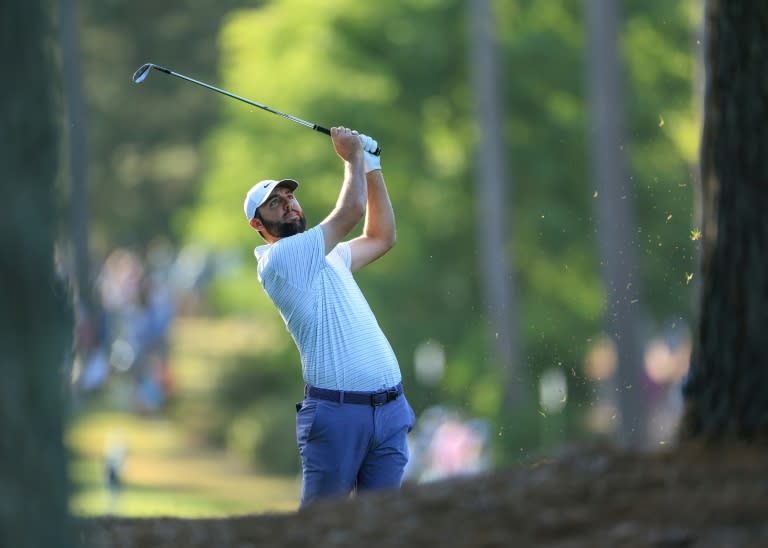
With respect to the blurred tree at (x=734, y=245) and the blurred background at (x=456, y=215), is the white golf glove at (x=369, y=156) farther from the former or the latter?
the blurred background at (x=456, y=215)

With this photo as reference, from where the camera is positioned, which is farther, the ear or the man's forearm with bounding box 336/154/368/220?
the ear

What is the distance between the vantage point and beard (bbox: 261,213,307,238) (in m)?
7.07

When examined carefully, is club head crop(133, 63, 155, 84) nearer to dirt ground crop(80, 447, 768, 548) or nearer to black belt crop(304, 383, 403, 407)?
black belt crop(304, 383, 403, 407)

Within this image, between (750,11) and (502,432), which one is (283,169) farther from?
(750,11)

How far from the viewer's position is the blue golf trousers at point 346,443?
674cm

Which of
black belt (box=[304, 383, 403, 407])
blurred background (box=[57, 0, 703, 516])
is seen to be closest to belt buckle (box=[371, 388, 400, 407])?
black belt (box=[304, 383, 403, 407])

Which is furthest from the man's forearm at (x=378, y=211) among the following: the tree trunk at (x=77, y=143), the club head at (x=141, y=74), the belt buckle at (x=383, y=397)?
the tree trunk at (x=77, y=143)

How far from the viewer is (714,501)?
4.59 meters

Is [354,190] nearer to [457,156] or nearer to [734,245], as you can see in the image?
[734,245]

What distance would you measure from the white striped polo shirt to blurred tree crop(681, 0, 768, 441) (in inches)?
72.6

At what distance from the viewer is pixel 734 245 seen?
16.9ft

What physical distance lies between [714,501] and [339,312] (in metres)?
2.49

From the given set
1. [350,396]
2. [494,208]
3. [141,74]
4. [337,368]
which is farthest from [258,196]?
[494,208]

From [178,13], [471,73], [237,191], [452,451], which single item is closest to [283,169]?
[237,191]
